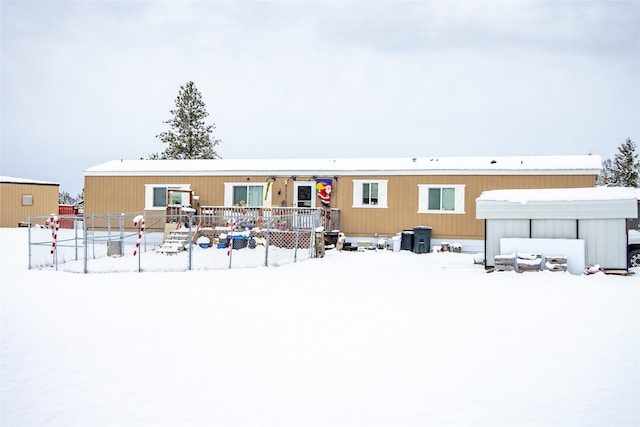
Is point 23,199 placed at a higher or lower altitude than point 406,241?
higher

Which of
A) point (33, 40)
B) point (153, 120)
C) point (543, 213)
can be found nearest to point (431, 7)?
point (543, 213)

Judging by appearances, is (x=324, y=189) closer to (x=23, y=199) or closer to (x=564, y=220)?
(x=564, y=220)

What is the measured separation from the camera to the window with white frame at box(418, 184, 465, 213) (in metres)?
20.9

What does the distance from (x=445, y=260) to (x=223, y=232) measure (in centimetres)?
837

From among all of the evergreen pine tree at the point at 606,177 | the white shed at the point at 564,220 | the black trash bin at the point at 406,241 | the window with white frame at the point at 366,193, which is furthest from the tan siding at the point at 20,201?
the evergreen pine tree at the point at 606,177

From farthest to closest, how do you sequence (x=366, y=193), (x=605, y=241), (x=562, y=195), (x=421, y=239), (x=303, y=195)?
(x=303, y=195) < (x=366, y=193) < (x=421, y=239) < (x=562, y=195) < (x=605, y=241)

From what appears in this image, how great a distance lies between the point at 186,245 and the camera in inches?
776

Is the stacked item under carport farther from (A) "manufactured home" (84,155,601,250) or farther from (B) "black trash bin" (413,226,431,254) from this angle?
(A) "manufactured home" (84,155,601,250)

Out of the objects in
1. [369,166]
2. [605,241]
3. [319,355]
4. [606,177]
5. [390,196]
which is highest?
[606,177]

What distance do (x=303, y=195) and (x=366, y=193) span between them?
8.86ft

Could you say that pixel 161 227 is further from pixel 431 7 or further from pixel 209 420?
pixel 209 420

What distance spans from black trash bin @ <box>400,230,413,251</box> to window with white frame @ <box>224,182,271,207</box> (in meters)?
6.09

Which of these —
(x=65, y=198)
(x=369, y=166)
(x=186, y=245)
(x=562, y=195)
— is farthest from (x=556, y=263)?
(x=65, y=198)

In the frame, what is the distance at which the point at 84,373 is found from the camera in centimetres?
558
